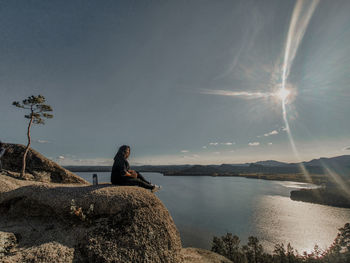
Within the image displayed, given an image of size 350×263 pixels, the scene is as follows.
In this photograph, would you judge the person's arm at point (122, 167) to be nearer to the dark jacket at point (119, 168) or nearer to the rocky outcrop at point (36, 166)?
the dark jacket at point (119, 168)

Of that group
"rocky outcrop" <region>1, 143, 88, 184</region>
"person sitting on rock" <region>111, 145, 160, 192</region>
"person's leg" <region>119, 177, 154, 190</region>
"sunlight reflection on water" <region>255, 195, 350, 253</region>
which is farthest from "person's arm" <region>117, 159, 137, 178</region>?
"sunlight reflection on water" <region>255, 195, 350, 253</region>

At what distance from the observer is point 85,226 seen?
6109mm

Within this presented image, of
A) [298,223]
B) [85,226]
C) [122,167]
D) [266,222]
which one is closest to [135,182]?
[122,167]

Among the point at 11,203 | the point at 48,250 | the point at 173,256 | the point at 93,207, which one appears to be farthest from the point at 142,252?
the point at 11,203

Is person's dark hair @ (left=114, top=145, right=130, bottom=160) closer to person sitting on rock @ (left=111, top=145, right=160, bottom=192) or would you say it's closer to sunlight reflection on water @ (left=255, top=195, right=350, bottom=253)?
person sitting on rock @ (left=111, top=145, right=160, bottom=192)

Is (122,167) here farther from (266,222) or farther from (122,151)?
(266,222)

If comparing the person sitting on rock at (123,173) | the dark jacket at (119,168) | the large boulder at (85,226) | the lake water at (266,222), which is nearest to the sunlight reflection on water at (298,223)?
the lake water at (266,222)

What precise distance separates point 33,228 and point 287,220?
68301 millimetres

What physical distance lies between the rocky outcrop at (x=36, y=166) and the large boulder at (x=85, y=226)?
351 inches

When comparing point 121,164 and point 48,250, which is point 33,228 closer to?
point 48,250

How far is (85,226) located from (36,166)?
591 inches

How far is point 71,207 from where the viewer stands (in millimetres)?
6133

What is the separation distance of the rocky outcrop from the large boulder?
29.3 ft

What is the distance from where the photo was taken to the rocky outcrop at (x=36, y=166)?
15734mm
